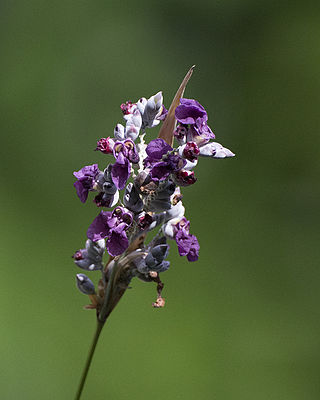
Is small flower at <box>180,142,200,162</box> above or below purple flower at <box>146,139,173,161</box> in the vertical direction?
above

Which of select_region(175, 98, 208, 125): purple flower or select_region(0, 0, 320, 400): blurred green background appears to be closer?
select_region(175, 98, 208, 125): purple flower

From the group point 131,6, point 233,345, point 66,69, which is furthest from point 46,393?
point 131,6

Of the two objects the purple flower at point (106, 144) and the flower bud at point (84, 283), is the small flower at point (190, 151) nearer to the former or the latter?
the purple flower at point (106, 144)

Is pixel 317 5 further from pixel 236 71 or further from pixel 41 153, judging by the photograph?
pixel 41 153

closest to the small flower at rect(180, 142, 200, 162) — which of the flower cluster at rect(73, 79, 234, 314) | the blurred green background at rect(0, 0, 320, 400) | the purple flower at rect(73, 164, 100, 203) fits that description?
the flower cluster at rect(73, 79, 234, 314)

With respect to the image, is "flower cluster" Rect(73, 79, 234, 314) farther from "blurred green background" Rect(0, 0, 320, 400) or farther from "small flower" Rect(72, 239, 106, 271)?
"blurred green background" Rect(0, 0, 320, 400)

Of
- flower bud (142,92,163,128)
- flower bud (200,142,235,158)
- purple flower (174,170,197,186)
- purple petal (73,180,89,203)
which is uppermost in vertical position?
flower bud (142,92,163,128)

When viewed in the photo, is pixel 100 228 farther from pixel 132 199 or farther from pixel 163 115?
pixel 163 115

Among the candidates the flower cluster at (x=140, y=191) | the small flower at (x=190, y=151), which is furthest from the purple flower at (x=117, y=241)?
the small flower at (x=190, y=151)
